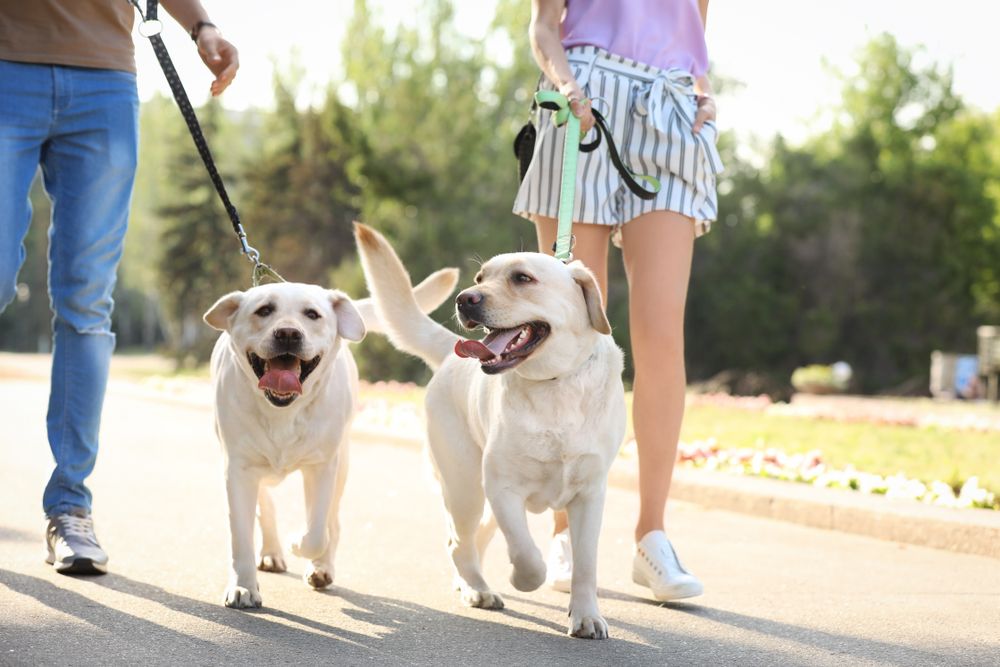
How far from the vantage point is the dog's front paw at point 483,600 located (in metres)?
4.28

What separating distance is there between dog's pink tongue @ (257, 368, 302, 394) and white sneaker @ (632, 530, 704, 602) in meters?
1.37

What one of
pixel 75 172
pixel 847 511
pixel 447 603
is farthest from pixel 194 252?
pixel 447 603

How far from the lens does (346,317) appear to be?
445cm

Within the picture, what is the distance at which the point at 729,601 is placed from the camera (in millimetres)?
4512

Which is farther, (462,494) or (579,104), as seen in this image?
(579,104)

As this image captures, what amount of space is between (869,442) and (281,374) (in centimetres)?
709

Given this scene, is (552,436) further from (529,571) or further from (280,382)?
(280,382)

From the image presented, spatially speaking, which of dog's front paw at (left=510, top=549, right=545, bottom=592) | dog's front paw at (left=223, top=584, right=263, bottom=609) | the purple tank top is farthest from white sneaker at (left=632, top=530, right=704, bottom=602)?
the purple tank top

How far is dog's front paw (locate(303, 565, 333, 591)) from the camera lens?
14.9 ft

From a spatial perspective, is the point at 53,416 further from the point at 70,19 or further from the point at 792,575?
the point at 792,575

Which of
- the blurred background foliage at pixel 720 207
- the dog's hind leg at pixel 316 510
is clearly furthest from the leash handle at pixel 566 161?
the blurred background foliage at pixel 720 207

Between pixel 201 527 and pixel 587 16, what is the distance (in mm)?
3010

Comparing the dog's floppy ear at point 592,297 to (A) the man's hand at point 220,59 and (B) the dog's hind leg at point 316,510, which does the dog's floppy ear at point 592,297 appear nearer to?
(B) the dog's hind leg at point 316,510

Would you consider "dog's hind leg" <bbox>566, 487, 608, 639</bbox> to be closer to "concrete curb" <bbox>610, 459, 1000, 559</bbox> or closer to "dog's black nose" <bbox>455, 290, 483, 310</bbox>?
"dog's black nose" <bbox>455, 290, 483, 310</bbox>
